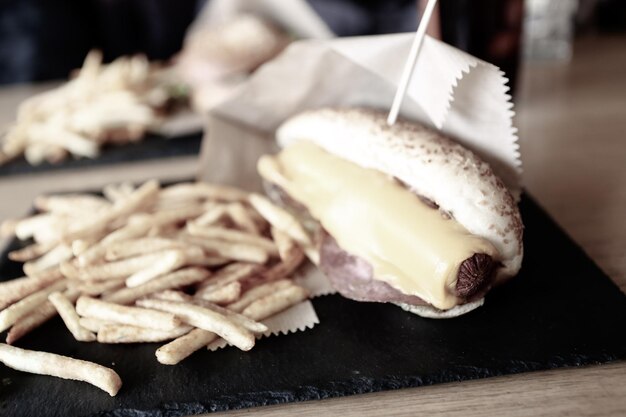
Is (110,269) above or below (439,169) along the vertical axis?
below

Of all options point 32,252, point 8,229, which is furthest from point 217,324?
point 8,229

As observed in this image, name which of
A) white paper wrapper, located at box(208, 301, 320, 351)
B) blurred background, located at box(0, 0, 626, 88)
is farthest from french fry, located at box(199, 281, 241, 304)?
blurred background, located at box(0, 0, 626, 88)

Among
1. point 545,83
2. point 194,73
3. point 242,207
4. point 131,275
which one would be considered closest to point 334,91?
point 242,207

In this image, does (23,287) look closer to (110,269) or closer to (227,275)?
(110,269)

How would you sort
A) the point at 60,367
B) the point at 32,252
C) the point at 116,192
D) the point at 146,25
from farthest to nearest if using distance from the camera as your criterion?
the point at 146,25 → the point at 116,192 → the point at 32,252 → the point at 60,367

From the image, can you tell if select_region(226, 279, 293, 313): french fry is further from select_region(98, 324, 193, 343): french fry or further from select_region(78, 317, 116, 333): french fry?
select_region(78, 317, 116, 333): french fry

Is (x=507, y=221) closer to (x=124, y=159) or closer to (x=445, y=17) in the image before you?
(x=445, y=17)

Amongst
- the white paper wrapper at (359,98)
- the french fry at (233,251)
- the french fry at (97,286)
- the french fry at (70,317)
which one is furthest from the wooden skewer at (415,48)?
the french fry at (70,317)
